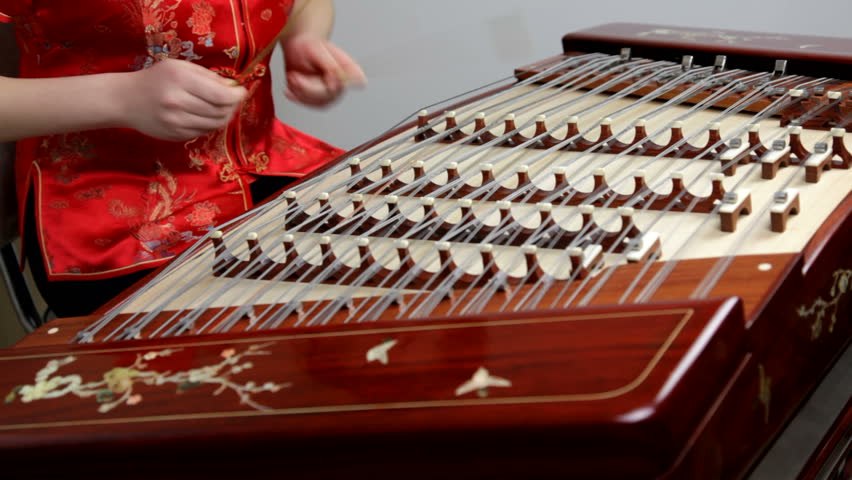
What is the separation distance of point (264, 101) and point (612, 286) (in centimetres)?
102

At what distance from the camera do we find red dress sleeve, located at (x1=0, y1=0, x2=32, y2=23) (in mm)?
1453

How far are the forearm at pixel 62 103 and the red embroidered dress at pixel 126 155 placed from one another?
5.3 inches

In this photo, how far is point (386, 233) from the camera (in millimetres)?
1203

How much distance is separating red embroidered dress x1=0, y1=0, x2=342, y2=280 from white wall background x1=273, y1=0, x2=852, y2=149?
145cm

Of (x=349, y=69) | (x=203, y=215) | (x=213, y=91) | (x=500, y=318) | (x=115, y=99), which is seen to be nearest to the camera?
(x=500, y=318)

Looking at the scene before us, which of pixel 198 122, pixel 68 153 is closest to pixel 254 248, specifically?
pixel 198 122

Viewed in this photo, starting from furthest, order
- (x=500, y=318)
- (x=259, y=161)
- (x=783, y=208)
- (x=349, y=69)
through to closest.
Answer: (x=259, y=161) → (x=349, y=69) → (x=783, y=208) → (x=500, y=318)

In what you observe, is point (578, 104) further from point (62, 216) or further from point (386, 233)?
point (62, 216)

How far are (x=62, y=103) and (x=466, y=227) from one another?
0.65 m

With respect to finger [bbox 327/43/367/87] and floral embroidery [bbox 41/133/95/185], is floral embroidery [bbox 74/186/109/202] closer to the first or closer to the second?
floral embroidery [bbox 41/133/95/185]

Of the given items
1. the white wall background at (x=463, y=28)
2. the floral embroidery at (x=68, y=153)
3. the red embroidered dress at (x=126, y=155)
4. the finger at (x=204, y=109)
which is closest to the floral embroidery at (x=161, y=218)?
the red embroidered dress at (x=126, y=155)

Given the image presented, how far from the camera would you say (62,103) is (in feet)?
4.55

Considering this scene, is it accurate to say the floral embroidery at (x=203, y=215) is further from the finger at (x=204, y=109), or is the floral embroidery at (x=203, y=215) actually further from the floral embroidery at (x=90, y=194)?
the finger at (x=204, y=109)

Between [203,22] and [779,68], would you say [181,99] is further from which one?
[779,68]
